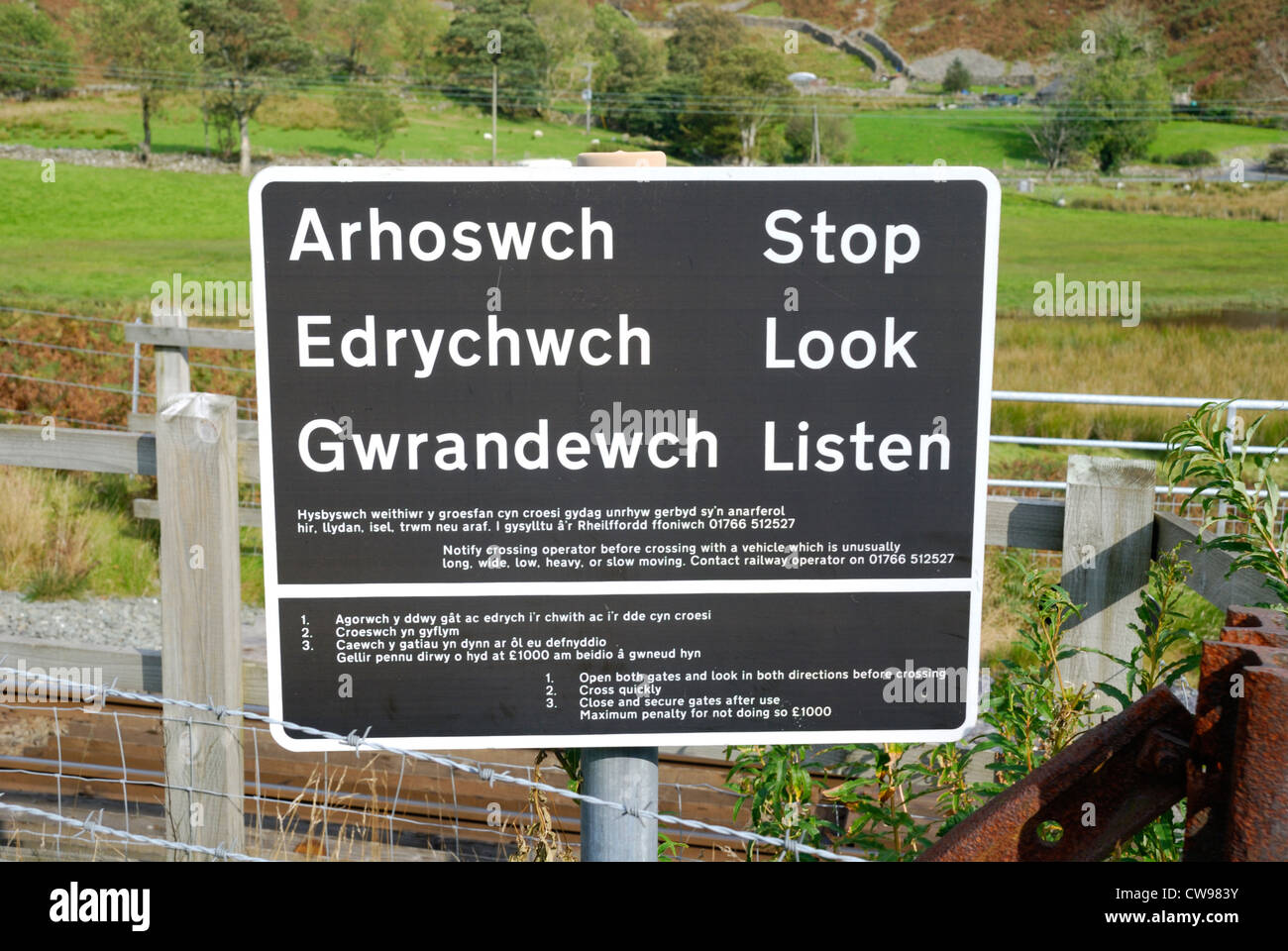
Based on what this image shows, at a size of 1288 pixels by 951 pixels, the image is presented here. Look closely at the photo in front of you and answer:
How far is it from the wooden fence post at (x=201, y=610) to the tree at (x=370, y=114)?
4514 cm

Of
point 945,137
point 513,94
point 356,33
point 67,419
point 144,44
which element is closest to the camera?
point 67,419

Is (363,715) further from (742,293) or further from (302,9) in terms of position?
(302,9)

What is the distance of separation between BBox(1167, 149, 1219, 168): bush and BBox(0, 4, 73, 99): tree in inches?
2103

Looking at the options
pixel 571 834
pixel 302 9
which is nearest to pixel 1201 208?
pixel 302 9

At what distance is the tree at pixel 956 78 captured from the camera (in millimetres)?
67812

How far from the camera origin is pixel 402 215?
1.85m

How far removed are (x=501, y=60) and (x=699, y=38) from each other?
13486 mm

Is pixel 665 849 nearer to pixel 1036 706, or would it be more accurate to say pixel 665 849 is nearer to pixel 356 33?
pixel 1036 706

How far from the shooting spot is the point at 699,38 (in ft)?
207

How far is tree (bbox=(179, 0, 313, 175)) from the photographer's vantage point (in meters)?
44.7

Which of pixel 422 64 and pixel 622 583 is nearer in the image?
pixel 622 583

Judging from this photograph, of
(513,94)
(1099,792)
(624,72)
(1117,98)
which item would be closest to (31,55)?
(513,94)

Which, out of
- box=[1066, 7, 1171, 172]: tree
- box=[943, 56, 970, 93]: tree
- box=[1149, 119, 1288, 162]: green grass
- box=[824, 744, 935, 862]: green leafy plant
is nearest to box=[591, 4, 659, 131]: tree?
box=[943, 56, 970, 93]: tree

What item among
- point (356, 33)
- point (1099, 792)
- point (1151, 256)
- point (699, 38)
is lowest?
point (1099, 792)
